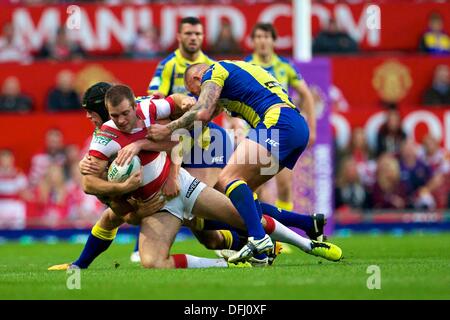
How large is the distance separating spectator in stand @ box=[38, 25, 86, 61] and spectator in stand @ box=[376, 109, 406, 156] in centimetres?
584

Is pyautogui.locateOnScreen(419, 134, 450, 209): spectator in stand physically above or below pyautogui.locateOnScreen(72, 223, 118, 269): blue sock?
below

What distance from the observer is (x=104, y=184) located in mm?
9695

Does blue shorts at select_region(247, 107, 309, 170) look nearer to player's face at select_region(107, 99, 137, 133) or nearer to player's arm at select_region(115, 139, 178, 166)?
player's arm at select_region(115, 139, 178, 166)

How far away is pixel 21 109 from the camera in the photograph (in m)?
19.1

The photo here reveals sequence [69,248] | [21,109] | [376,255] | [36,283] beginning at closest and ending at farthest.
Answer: [36,283] → [376,255] → [69,248] → [21,109]

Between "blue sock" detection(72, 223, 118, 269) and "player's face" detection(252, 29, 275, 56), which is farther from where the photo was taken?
"player's face" detection(252, 29, 275, 56)

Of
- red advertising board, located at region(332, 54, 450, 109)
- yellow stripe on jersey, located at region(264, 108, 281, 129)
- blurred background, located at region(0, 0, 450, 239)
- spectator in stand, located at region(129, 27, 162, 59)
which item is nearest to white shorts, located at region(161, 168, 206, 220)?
yellow stripe on jersey, located at region(264, 108, 281, 129)

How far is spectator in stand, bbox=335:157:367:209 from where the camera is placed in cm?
1856

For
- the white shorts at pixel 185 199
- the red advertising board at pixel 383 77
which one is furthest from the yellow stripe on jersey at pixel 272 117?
the red advertising board at pixel 383 77
